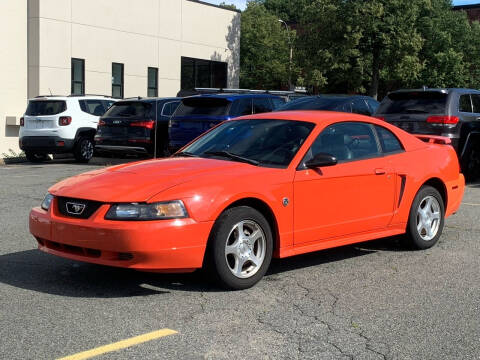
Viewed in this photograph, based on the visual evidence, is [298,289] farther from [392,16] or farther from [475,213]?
[392,16]

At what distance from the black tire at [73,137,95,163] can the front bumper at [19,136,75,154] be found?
0.21 meters

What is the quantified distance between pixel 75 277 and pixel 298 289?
193cm

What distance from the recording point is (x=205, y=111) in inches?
573

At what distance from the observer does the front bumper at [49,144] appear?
1794cm

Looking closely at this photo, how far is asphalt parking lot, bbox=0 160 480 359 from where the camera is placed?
4121mm

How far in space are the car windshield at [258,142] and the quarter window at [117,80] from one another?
21348 millimetres

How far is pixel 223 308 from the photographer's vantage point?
4.90 m

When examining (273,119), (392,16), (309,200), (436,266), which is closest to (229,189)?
(309,200)

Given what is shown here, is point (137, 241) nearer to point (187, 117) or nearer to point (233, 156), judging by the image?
point (233, 156)

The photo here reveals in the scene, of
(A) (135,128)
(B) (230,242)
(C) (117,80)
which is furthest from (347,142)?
(C) (117,80)

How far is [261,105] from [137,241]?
1052cm

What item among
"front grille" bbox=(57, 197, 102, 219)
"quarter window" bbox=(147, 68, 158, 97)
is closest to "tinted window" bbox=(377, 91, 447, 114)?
"front grille" bbox=(57, 197, 102, 219)

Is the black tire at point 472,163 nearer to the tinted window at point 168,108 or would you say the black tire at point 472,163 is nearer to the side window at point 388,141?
the side window at point 388,141

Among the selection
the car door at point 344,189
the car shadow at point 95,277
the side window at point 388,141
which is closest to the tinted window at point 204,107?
the side window at point 388,141
